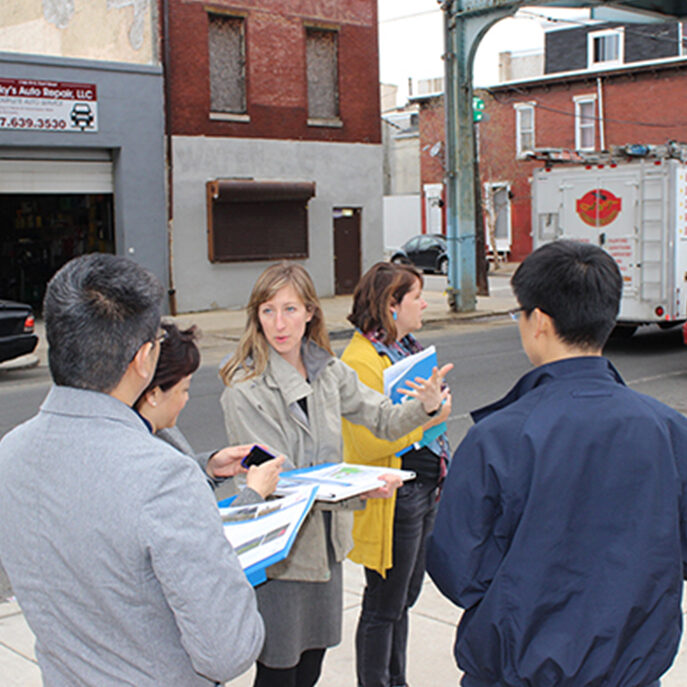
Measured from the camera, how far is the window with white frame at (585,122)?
36.7 metres

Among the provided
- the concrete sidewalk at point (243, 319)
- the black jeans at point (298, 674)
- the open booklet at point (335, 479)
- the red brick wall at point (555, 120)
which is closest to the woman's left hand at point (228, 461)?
the open booklet at point (335, 479)

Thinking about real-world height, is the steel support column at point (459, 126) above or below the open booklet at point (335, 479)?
above

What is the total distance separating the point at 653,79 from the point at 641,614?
36231 mm

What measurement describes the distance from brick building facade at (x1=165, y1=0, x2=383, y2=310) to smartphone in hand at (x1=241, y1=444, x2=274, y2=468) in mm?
18082

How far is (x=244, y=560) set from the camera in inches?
85.5

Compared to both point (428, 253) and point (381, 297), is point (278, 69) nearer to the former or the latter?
point (428, 253)

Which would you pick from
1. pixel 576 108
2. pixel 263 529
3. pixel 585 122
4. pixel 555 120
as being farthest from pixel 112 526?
pixel 555 120

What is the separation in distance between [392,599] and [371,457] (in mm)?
556

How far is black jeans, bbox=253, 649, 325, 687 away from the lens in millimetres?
3127

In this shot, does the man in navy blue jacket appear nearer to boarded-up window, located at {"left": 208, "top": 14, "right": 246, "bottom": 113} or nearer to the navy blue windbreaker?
the navy blue windbreaker

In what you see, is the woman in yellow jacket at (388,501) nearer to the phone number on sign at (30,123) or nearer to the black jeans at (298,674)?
the black jeans at (298,674)

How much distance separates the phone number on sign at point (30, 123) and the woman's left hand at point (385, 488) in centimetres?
1657

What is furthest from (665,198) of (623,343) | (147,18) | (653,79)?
(653,79)

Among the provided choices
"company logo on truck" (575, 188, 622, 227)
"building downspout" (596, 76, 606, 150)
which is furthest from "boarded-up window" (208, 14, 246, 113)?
"building downspout" (596, 76, 606, 150)
